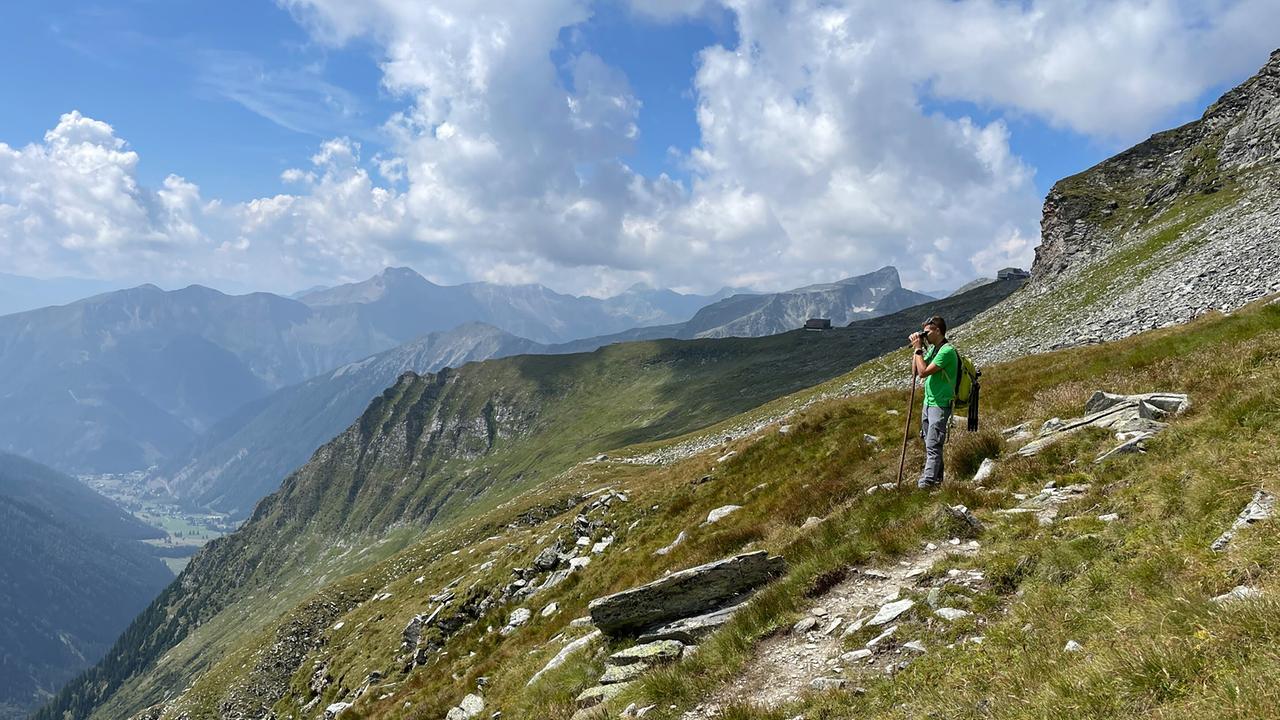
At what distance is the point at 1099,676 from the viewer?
4.98 m

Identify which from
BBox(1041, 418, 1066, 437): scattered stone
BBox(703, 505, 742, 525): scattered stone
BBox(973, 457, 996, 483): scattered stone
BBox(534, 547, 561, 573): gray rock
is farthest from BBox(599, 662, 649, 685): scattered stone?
BBox(534, 547, 561, 573): gray rock

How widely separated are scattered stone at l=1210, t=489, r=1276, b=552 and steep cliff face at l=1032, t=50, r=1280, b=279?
76.0 metres

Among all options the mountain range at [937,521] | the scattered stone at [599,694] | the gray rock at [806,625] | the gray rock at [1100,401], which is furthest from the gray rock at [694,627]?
the gray rock at [1100,401]

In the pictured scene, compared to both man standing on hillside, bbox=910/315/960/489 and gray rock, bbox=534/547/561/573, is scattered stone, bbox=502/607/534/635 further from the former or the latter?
man standing on hillside, bbox=910/315/960/489

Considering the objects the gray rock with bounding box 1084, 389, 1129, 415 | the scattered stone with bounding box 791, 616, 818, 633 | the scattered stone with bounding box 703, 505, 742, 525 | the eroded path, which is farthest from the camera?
the scattered stone with bounding box 703, 505, 742, 525

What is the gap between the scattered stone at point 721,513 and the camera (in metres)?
20.0

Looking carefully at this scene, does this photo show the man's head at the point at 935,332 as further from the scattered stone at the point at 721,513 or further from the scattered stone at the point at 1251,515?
the scattered stone at the point at 721,513

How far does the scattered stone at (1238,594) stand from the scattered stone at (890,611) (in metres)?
3.34

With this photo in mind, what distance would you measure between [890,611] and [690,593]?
13.7ft

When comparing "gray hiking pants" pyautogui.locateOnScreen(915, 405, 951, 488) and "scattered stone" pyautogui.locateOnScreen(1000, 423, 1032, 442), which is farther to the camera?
"scattered stone" pyautogui.locateOnScreen(1000, 423, 1032, 442)

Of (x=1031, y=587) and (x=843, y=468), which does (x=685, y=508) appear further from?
(x=1031, y=587)

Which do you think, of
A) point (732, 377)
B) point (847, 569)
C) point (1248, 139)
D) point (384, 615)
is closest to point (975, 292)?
point (732, 377)

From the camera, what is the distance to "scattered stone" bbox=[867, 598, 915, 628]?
8.16 meters

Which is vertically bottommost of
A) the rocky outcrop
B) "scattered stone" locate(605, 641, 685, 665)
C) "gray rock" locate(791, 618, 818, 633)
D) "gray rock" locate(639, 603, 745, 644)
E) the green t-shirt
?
"scattered stone" locate(605, 641, 685, 665)
